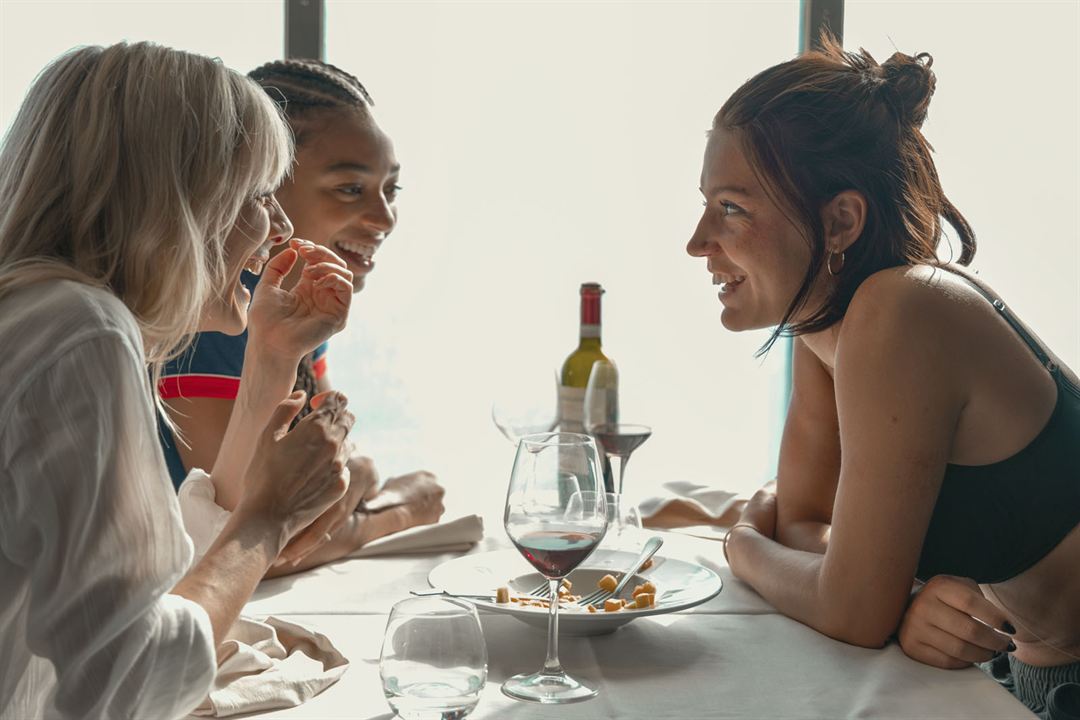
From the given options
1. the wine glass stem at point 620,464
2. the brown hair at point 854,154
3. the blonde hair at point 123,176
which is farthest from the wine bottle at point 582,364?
the blonde hair at point 123,176

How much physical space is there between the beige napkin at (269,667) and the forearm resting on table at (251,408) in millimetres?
452

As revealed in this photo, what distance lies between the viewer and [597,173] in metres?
4.50

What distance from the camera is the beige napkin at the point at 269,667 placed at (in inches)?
38.7

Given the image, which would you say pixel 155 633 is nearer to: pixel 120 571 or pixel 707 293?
pixel 120 571

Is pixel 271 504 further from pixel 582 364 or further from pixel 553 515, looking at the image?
pixel 582 364

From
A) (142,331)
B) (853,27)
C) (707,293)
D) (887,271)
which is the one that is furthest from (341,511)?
(707,293)

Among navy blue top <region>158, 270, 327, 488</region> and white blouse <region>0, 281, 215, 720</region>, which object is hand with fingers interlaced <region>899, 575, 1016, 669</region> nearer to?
white blouse <region>0, 281, 215, 720</region>

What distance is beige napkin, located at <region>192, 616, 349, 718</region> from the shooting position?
3.23 ft

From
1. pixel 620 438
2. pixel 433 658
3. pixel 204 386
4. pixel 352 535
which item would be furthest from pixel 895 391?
→ pixel 204 386

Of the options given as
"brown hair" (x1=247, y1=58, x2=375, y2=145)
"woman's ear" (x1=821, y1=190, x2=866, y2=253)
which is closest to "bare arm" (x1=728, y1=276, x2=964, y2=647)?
"woman's ear" (x1=821, y1=190, x2=866, y2=253)

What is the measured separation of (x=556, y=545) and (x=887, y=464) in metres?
0.47

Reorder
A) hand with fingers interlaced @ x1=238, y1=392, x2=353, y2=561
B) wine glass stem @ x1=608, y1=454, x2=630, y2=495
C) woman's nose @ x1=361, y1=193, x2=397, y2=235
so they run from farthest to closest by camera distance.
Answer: woman's nose @ x1=361, y1=193, x2=397, y2=235
wine glass stem @ x1=608, y1=454, x2=630, y2=495
hand with fingers interlaced @ x1=238, y1=392, x2=353, y2=561

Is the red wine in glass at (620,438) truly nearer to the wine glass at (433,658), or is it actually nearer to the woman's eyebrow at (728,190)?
the woman's eyebrow at (728,190)

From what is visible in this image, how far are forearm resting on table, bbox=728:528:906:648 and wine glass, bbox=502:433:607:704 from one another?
362mm
